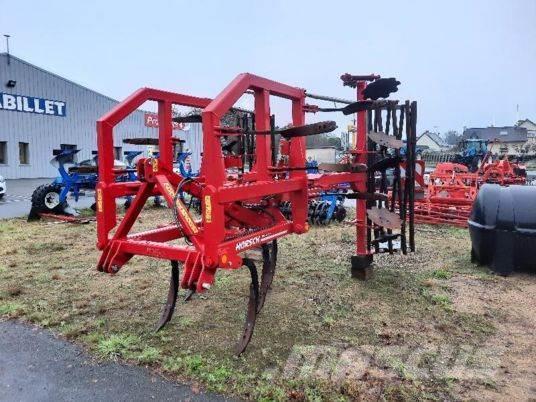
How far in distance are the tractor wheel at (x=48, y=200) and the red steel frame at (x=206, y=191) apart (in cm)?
811

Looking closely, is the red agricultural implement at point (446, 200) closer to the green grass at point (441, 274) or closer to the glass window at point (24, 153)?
the green grass at point (441, 274)

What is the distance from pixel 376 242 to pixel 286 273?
1206 mm

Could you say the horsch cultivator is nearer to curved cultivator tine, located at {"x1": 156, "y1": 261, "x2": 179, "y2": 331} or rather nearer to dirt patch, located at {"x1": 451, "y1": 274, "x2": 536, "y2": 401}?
curved cultivator tine, located at {"x1": 156, "y1": 261, "x2": 179, "y2": 331}

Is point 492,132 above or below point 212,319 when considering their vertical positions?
above

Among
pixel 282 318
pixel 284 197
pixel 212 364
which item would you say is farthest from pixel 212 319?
pixel 284 197

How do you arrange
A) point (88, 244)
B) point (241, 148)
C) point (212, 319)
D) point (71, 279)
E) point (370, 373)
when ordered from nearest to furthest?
point (370, 373)
point (212, 319)
point (241, 148)
point (71, 279)
point (88, 244)

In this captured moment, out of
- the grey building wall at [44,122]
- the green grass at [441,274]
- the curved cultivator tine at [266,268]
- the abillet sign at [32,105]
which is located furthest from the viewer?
the grey building wall at [44,122]

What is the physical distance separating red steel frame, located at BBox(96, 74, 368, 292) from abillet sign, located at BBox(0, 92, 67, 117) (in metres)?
22.3

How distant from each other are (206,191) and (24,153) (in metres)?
24.6

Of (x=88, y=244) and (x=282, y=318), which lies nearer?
(x=282, y=318)

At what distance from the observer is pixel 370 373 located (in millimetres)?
3170

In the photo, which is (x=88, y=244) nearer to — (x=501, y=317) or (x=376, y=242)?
(x=376, y=242)

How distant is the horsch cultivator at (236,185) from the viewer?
121 inches

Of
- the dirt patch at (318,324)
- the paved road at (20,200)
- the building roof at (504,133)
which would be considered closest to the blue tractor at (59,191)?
the paved road at (20,200)
